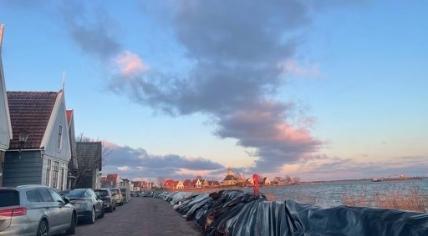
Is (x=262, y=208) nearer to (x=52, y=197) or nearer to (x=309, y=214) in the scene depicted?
(x=309, y=214)

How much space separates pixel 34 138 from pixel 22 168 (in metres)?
1.76

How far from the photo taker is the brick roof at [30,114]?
26609mm

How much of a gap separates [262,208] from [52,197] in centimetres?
714

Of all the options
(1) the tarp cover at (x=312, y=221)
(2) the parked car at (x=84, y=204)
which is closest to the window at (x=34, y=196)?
(1) the tarp cover at (x=312, y=221)

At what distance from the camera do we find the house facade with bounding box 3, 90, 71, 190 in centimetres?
2647

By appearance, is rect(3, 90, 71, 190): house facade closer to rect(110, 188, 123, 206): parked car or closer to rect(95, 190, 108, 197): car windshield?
rect(95, 190, 108, 197): car windshield

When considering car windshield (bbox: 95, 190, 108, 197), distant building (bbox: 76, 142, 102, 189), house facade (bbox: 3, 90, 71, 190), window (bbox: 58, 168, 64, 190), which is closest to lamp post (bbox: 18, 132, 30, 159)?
house facade (bbox: 3, 90, 71, 190)

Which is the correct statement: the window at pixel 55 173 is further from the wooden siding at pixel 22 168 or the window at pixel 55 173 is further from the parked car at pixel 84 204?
the parked car at pixel 84 204

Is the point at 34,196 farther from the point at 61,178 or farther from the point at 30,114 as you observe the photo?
the point at 61,178

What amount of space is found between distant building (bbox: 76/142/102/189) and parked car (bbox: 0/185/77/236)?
3391 centimetres

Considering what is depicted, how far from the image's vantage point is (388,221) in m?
6.22

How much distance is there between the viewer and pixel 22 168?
26.7 metres

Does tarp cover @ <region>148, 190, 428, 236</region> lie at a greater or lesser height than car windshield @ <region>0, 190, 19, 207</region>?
lesser

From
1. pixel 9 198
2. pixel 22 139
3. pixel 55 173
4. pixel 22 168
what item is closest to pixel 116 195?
pixel 55 173
